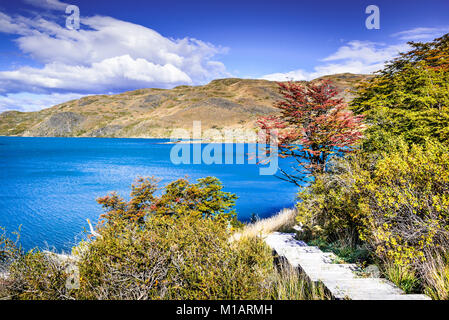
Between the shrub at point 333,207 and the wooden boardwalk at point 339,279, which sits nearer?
the wooden boardwalk at point 339,279

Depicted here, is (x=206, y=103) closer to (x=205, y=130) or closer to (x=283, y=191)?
(x=205, y=130)

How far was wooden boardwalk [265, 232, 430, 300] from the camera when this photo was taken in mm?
3104

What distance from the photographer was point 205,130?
9838 cm

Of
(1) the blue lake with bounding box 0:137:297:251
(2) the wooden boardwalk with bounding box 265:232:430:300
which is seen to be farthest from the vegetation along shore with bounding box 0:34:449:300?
(1) the blue lake with bounding box 0:137:297:251

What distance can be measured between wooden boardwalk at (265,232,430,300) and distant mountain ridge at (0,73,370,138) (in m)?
77.2

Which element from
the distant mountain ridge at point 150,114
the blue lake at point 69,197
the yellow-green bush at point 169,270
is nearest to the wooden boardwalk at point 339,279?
the yellow-green bush at point 169,270

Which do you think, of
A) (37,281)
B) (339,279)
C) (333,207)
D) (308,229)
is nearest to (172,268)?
(37,281)

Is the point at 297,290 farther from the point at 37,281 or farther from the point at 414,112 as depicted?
the point at 414,112

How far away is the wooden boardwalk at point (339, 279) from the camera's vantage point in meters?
3.10

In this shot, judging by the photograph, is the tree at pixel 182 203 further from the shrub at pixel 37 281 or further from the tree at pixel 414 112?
the tree at pixel 414 112

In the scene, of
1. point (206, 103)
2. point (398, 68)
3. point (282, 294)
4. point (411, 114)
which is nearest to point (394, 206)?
point (282, 294)

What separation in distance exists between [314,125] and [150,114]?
152952mm

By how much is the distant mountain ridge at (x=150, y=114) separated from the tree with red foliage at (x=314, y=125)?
72.5 m
